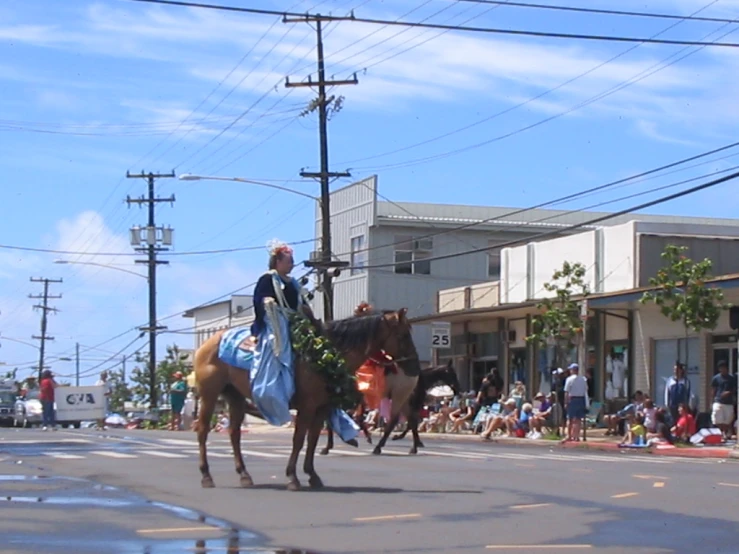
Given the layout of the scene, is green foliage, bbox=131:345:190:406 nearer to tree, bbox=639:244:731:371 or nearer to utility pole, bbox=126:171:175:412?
utility pole, bbox=126:171:175:412

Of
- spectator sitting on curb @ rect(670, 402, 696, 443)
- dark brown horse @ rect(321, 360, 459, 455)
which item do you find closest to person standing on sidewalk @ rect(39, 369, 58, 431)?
dark brown horse @ rect(321, 360, 459, 455)

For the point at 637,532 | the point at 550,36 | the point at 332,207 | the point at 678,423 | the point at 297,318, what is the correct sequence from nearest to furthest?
the point at 637,532
the point at 297,318
the point at 550,36
the point at 678,423
the point at 332,207

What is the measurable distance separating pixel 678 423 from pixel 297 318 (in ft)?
56.6

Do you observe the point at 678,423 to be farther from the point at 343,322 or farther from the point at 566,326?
the point at 343,322

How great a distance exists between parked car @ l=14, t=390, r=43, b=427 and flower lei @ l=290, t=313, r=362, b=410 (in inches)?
1711

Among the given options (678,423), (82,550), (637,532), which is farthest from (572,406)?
(82,550)

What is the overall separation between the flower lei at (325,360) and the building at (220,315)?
6242 centimetres

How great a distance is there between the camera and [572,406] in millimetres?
29547

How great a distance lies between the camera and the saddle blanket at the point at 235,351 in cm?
1302

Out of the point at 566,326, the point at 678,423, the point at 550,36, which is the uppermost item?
the point at 550,36

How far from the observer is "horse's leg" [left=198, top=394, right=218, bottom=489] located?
519 inches

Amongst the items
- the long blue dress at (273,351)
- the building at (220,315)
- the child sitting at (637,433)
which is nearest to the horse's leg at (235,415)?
the long blue dress at (273,351)

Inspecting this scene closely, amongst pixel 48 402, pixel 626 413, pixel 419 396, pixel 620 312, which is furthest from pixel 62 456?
pixel 620 312

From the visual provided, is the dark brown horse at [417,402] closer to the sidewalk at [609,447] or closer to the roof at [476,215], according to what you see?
the sidewalk at [609,447]
